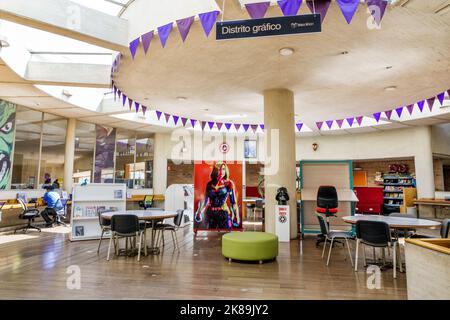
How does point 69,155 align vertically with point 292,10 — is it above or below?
below

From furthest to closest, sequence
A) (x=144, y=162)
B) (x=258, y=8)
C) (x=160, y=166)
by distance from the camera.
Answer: (x=144, y=162)
(x=160, y=166)
(x=258, y=8)

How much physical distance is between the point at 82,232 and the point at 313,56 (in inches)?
266

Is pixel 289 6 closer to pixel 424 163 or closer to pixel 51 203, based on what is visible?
pixel 51 203

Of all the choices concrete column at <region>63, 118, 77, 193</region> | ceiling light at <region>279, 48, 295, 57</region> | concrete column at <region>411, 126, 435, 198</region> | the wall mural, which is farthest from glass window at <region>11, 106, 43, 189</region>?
concrete column at <region>411, 126, 435, 198</region>

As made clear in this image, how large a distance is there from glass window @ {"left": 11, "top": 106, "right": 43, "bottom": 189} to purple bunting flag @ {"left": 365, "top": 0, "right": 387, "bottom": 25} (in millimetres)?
10259

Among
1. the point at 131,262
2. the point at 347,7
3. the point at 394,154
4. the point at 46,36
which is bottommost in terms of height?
the point at 131,262

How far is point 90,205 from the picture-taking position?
7.14m

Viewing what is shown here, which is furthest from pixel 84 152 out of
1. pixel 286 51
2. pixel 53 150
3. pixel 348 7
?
pixel 348 7

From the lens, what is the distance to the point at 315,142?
13.9m

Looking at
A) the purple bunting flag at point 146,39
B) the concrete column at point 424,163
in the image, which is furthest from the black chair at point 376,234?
the concrete column at point 424,163

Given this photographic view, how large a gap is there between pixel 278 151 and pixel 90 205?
5054mm

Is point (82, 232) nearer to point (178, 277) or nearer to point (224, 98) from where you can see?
point (178, 277)

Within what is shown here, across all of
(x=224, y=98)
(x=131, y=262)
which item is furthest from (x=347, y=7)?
(x=131, y=262)
